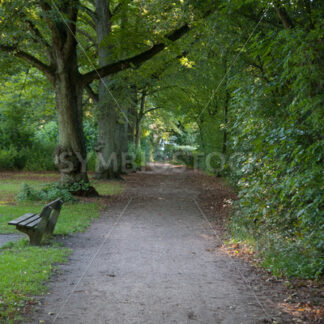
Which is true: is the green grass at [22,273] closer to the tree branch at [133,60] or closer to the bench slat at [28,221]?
the bench slat at [28,221]

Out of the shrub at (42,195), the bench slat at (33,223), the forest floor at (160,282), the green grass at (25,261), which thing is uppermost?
the bench slat at (33,223)

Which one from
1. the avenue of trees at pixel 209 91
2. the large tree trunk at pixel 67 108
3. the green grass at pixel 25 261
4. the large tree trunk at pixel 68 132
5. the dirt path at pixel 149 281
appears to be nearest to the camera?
the dirt path at pixel 149 281

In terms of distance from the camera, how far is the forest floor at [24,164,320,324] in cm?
516

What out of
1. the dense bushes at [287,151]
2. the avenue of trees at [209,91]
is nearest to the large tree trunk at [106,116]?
the avenue of trees at [209,91]

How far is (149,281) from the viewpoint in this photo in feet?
21.2

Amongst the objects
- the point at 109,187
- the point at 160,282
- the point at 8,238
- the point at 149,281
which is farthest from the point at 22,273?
the point at 109,187

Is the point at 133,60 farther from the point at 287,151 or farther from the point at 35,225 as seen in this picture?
the point at 287,151

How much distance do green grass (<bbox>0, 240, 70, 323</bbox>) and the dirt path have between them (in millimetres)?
213

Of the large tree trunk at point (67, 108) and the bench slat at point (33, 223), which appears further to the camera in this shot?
the large tree trunk at point (67, 108)

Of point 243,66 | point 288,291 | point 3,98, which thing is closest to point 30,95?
point 3,98

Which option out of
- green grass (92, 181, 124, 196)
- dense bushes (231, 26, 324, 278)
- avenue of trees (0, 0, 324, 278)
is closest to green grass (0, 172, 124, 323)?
avenue of trees (0, 0, 324, 278)

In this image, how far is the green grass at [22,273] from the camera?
5.21 m

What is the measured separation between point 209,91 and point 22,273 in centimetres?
1896

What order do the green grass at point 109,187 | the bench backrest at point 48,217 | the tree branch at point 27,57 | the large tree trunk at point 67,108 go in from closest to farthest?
1. the bench backrest at point 48,217
2. the tree branch at point 27,57
3. the large tree trunk at point 67,108
4. the green grass at point 109,187
